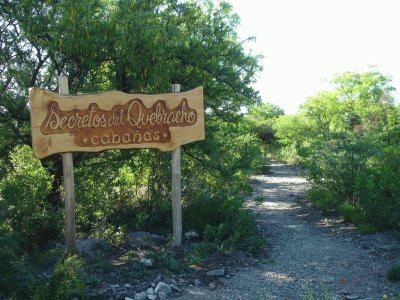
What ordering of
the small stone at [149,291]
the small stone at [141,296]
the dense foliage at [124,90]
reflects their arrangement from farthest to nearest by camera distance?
the dense foliage at [124,90] → the small stone at [149,291] → the small stone at [141,296]

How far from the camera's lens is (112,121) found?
6.41 metres

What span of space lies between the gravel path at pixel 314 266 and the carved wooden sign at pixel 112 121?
234 centimetres

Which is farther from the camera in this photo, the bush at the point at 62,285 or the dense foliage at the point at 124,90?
the dense foliage at the point at 124,90

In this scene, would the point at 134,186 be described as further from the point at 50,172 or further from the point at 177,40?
the point at 177,40

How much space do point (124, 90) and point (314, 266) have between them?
14.5 feet

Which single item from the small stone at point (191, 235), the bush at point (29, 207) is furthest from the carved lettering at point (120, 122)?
the small stone at point (191, 235)

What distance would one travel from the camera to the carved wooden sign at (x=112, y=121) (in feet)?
19.4

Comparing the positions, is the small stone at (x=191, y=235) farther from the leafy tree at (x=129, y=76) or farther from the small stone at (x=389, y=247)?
the small stone at (x=389, y=247)

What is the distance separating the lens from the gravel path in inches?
205

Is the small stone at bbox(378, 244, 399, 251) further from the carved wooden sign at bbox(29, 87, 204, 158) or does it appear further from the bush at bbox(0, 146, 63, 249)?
the bush at bbox(0, 146, 63, 249)

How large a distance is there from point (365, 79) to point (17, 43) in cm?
2469

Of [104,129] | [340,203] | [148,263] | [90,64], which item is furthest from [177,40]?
[340,203]

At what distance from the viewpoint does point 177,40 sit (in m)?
7.46

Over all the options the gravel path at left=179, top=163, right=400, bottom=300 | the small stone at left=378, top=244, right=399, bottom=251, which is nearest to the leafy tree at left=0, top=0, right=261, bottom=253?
the gravel path at left=179, top=163, right=400, bottom=300
